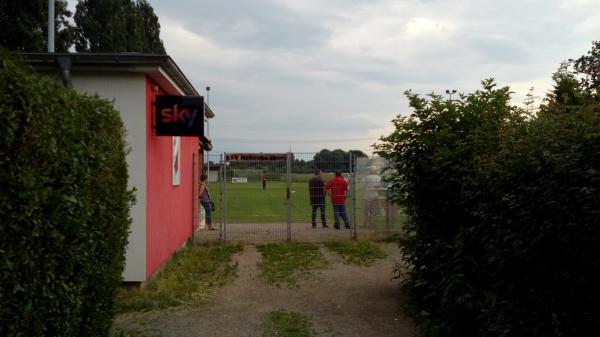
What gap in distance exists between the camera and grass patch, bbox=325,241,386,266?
1102cm

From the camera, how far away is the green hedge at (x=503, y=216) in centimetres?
314

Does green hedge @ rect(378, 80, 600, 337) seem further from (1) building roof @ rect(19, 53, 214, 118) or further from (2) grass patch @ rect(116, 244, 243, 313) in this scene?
(1) building roof @ rect(19, 53, 214, 118)

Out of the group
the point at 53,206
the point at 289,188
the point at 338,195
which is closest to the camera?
the point at 53,206

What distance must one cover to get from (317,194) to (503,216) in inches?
407

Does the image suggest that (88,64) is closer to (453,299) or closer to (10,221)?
(10,221)

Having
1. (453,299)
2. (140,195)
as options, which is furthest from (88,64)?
(453,299)

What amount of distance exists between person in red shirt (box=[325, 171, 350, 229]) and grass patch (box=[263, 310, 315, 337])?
718 cm

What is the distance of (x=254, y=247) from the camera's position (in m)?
12.8

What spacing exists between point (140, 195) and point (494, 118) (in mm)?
5402

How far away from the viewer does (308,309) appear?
7.26 m

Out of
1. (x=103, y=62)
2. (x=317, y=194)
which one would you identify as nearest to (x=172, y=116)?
(x=103, y=62)

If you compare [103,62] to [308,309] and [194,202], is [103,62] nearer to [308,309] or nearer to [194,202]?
[308,309]

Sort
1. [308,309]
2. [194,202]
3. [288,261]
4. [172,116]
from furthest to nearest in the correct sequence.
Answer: [194,202], [288,261], [172,116], [308,309]

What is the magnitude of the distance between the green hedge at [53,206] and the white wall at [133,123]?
3588 millimetres
